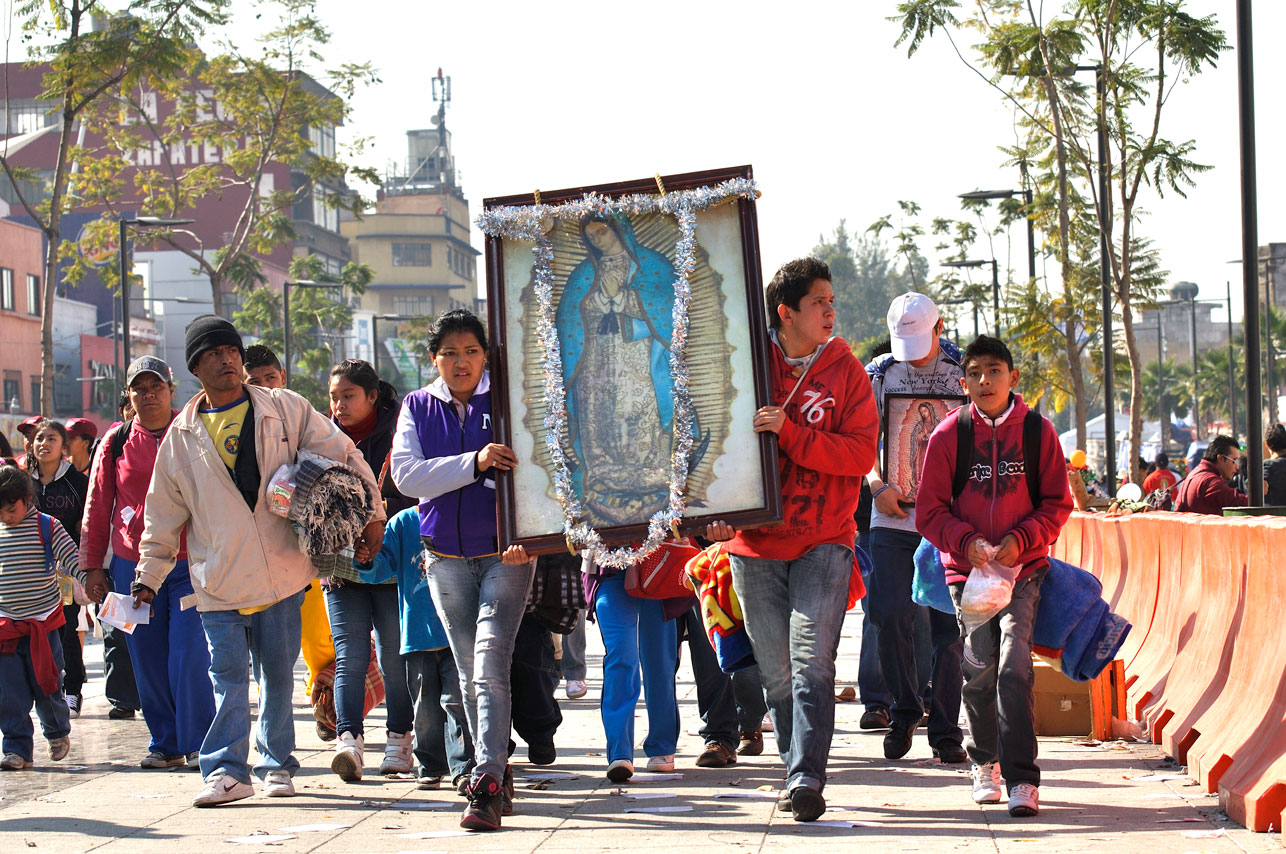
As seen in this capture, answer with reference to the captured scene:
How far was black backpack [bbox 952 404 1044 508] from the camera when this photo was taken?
6539 millimetres

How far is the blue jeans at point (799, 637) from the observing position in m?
6.16

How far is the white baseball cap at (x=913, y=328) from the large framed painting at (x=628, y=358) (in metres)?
1.81

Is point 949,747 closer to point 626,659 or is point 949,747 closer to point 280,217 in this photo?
point 626,659

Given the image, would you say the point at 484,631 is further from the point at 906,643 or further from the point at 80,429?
the point at 80,429

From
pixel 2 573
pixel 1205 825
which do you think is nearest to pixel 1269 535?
Result: pixel 1205 825

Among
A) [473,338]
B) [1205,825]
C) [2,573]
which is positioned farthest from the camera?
[2,573]

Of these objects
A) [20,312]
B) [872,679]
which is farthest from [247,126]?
[872,679]

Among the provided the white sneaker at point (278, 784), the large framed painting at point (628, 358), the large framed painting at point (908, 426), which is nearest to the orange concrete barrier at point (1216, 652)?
the large framed painting at point (908, 426)

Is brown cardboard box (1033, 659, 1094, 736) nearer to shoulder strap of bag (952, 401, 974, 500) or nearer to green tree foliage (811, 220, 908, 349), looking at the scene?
shoulder strap of bag (952, 401, 974, 500)

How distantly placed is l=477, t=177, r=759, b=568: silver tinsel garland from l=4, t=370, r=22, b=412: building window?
177ft

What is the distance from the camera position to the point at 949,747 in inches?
309

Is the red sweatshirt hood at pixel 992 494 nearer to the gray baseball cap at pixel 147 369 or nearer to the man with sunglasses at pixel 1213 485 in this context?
the gray baseball cap at pixel 147 369

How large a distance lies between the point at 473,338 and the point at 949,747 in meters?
3.04

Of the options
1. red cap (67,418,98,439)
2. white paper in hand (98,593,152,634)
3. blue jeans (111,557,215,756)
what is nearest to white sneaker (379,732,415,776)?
blue jeans (111,557,215,756)
